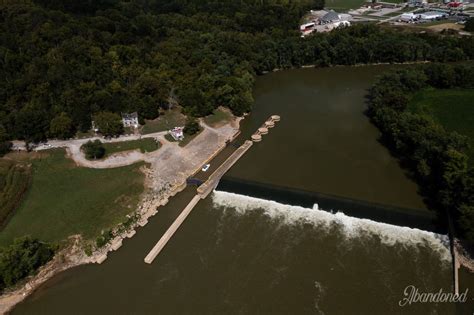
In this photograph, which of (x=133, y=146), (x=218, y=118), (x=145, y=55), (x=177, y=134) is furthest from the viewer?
(x=145, y=55)


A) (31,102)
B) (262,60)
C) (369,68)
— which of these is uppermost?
(31,102)

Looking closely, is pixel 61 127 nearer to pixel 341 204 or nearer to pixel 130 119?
pixel 130 119

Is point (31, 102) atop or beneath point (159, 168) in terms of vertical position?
atop

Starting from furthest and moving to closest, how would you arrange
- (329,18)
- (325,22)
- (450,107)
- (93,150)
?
(329,18) < (325,22) < (450,107) < (93,150)

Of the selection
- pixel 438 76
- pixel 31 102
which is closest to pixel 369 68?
pixel 438 76

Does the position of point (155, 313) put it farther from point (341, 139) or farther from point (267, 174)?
point (341, 139)

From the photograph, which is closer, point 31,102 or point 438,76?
point 31,102

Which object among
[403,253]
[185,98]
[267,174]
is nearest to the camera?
[403,253]

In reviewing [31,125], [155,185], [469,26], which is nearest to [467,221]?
[155,185]
